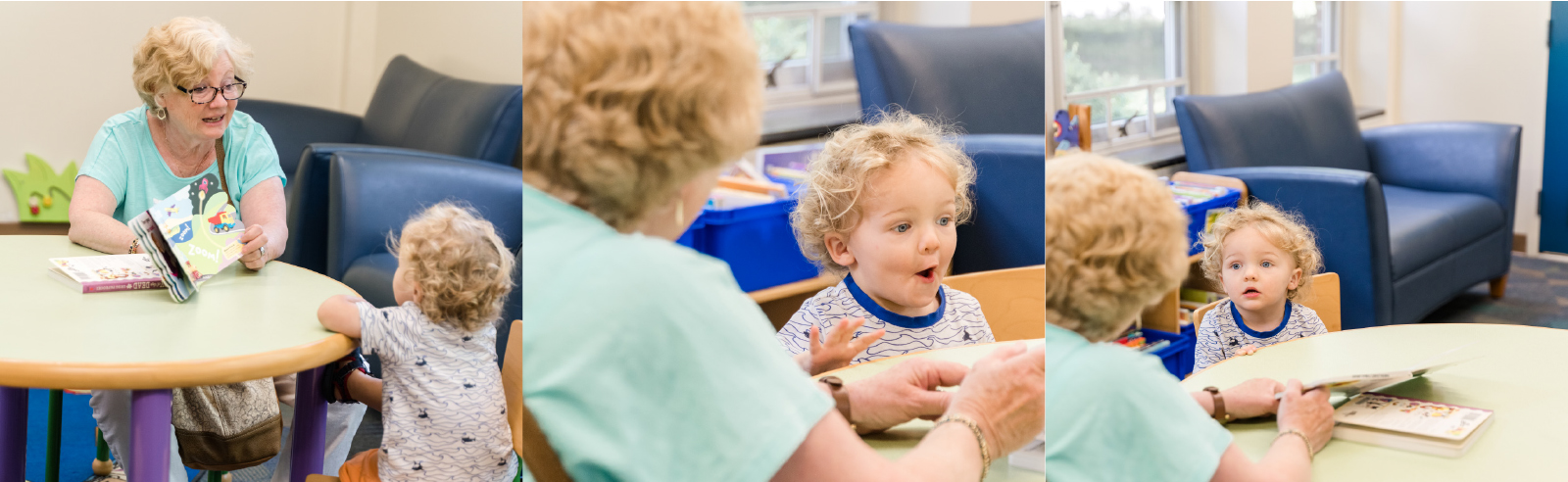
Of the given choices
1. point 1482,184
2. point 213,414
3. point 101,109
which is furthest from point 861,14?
point 101,109

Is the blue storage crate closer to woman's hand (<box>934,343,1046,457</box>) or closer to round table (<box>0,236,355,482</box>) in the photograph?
woman's hand (<box>934,343,1046,457</box>)

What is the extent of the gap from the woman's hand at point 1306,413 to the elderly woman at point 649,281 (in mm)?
193

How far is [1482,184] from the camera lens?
685mm

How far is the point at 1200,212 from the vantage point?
0.53 meters

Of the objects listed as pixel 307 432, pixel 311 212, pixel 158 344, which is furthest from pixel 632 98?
pixel 311 212

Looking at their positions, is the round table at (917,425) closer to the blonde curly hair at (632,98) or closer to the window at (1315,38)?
the blonde curly hair at (632,98)

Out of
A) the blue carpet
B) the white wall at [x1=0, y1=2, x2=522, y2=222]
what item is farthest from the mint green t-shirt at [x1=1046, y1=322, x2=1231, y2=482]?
the blue carpet

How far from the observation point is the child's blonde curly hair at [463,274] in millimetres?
1175

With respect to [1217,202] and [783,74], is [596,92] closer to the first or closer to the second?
[783,74]

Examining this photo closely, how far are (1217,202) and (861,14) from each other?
8.8 inches

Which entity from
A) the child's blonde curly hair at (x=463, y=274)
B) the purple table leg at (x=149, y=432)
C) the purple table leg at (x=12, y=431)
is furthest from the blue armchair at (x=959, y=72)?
the purple table leg at (x=12, y=431)

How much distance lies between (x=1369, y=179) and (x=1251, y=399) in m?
0.17

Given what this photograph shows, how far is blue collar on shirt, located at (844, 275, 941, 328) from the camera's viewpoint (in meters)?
0.50

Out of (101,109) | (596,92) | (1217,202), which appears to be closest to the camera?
(596,92)
